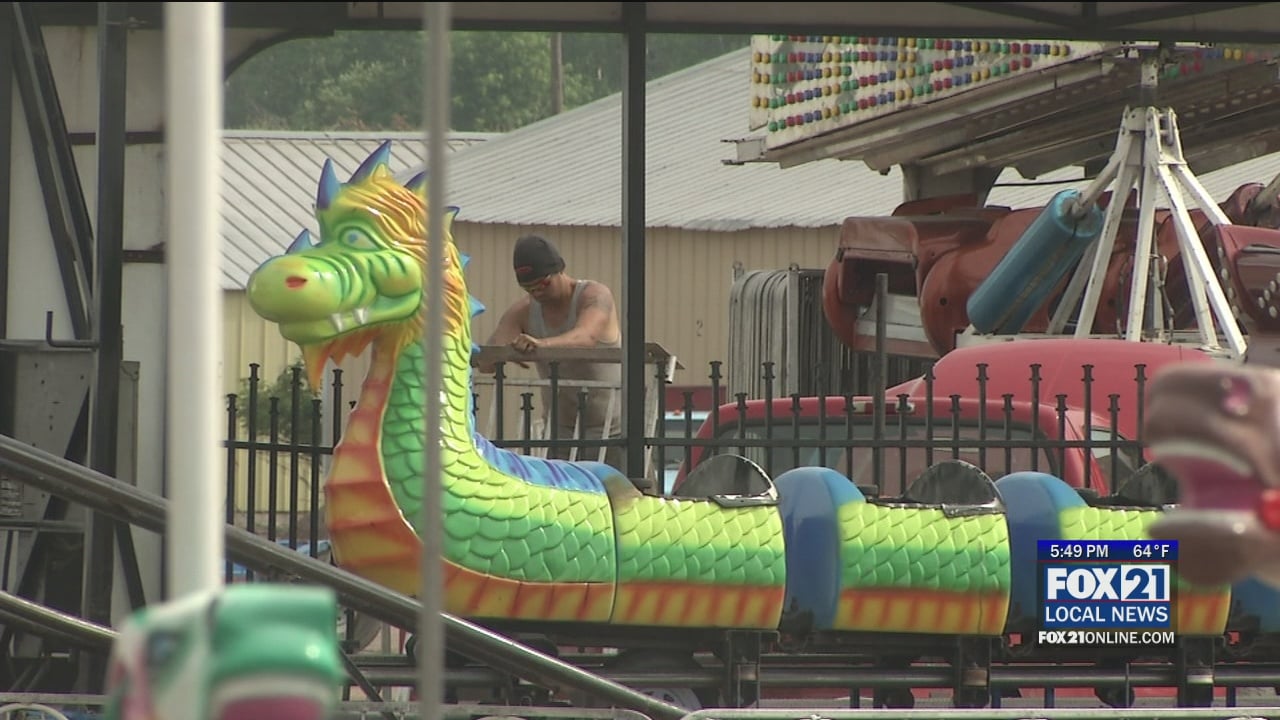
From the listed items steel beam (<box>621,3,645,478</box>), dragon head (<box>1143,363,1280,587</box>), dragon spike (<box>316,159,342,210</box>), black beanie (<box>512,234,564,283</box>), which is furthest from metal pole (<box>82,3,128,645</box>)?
dragon head (<box>1143,363,1280,587</box>)

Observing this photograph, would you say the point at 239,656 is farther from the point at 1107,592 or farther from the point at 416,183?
the point at 1107,592

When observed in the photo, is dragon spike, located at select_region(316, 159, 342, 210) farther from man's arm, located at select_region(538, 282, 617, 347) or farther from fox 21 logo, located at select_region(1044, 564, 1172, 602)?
fox 21 logo, located at select_region(1044, 564, 1172, 602)

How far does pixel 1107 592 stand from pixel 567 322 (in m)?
3.35

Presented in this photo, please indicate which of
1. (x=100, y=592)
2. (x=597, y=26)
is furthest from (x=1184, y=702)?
(x=100, y=592)

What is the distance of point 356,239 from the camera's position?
21.7 feet

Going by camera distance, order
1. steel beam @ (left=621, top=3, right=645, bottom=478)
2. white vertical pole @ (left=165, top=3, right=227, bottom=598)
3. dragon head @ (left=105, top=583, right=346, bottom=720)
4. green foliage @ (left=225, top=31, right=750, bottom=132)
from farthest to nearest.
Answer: green foliage @ (left=225, top=31, right=750, bottom=132)
steel beam @ (left=621, top=3, right=645, bottom=478)
white vertical pole @ (left=165, top=3, right=227, bottom=598)
dragon head @ (left=105, top=583, right=346, bottom=720)

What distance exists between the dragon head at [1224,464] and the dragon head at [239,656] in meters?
A: 1.21

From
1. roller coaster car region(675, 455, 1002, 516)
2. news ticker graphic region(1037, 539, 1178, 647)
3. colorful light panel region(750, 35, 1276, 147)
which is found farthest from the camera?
colorful light panel region(750, 35, 1276, 147)

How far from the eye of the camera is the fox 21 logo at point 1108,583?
23.5ft

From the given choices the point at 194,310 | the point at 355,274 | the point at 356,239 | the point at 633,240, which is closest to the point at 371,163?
the point at 356,239

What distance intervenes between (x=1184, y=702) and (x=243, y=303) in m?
21.7

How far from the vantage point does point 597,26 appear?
306 inches

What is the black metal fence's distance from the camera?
7.58m

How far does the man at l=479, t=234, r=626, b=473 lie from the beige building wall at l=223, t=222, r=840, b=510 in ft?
53.6
